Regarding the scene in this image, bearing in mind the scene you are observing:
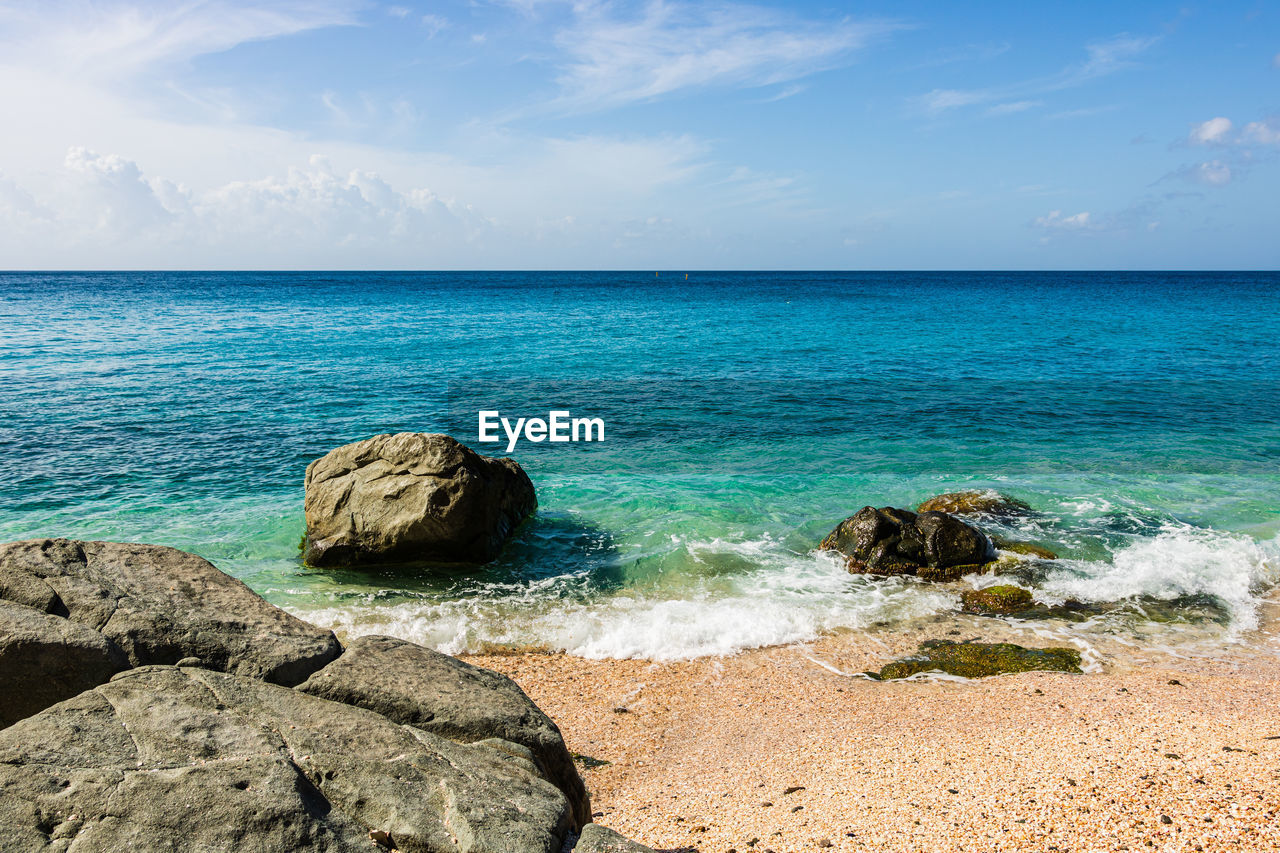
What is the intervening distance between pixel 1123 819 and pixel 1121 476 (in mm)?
14779

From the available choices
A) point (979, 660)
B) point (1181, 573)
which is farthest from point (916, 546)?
point (1181, 573)

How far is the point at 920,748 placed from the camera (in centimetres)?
745

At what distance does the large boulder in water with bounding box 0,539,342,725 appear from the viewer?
15.8ft

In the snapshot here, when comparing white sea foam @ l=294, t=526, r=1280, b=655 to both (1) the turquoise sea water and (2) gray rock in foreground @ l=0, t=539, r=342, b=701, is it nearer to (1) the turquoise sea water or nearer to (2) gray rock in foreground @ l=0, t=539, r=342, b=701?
(1) the turquoise sea water

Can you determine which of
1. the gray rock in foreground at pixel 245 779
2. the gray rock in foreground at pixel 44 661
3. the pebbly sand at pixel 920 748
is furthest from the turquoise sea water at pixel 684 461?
the gray rock in foreground at pixel 245 779

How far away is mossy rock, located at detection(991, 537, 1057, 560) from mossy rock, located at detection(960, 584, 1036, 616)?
1514mm

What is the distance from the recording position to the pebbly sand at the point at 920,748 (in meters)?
5.84

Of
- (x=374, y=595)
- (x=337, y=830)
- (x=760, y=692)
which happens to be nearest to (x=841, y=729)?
(x=760, y=692)

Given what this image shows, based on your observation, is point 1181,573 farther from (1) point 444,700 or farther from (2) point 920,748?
(1) point 444,700

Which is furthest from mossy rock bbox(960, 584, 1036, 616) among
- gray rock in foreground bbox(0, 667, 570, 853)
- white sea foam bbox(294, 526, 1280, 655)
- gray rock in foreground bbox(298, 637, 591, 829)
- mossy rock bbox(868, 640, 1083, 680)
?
gray rock in foreground bbox(0, 667, 570, 853)

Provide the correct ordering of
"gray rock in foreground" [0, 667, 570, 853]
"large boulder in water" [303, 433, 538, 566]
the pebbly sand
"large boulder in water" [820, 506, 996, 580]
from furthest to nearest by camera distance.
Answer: "large boulder in water" [303, 433, 538, 566] < "large boulder in water" [820, 506, 996, 580] < the pebbly sand < "gray rock in foreground" [0, 667, 570, 853]

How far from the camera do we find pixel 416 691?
17.0 feet

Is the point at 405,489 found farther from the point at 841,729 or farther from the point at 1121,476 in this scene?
the point at 1121,476

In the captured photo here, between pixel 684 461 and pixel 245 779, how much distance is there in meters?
16.3
